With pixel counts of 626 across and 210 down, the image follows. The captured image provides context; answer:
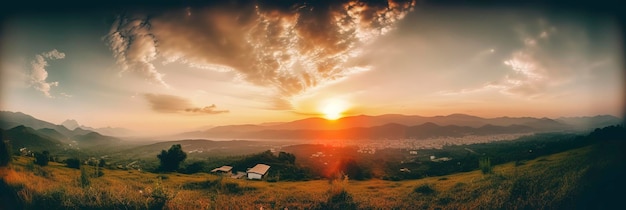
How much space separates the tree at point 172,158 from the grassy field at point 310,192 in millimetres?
3539

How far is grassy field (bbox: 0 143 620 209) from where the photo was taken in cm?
827

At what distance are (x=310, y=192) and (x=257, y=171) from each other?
209 inches

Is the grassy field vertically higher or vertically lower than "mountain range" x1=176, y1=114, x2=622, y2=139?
lower

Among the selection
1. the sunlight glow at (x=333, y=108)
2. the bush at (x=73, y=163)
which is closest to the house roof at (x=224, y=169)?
the sunlight glow at (x=333, y=108)

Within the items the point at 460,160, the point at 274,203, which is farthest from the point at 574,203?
the point at 274,203

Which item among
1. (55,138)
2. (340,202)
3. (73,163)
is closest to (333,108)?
(340,202)

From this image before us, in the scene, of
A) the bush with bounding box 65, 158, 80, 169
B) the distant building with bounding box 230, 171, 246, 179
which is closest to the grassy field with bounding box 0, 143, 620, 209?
the bush with bounding box 65, 158, 80, 169

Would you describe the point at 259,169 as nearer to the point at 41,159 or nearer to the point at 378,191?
the point at 378,191

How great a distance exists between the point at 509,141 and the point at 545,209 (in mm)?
12457

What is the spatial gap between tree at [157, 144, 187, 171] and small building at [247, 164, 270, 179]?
5288 millimetres

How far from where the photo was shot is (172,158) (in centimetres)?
1677

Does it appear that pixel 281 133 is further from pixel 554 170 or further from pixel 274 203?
pixel 554 170

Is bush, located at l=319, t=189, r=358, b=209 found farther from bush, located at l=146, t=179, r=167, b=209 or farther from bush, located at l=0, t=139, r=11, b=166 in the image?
bush, located at l=0, t=139, r=11, b=166

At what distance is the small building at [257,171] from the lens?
1483cm
